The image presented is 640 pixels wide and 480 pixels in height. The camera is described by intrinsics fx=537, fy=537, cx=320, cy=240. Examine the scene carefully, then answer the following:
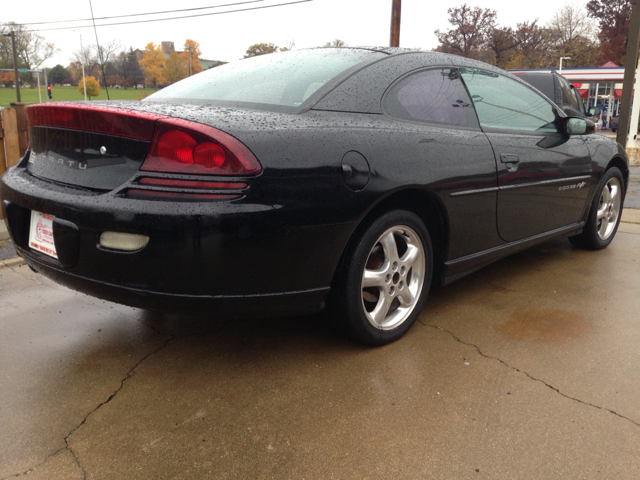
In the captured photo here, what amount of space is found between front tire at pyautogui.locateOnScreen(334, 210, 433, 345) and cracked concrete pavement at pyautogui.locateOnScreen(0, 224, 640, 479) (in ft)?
0.46

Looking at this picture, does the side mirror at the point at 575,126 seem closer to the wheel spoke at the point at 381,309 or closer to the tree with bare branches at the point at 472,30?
the wheel spoke at the point at 381,309

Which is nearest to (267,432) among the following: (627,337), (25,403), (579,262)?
(25,403)

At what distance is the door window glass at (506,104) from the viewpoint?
3229mm

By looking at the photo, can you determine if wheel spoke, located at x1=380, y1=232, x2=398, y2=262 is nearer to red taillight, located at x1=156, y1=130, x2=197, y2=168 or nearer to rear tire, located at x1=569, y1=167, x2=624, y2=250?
red taillight, located at x1=156, y1=130, x2=197, y2=168

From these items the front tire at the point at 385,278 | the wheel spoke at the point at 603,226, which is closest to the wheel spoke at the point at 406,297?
the front tire at the point at 385,278

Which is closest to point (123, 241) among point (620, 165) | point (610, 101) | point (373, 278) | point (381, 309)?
point (373, 278)

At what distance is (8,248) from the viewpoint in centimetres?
455

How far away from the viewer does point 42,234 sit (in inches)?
91.9

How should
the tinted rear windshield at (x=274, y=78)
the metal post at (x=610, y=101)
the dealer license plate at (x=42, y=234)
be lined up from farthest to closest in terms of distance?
the metal post at (x=610, y=101) < the tinted rear windshield at (x=274, y=78) < the dealer license plate at (x=42, y=234)

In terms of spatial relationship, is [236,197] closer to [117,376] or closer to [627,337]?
[117,376]

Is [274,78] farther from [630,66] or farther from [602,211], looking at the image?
[630,66]

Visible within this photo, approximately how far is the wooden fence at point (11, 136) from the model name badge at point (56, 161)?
129 inches

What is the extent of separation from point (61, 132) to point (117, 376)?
111 cm

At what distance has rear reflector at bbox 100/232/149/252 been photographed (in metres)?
2.02
